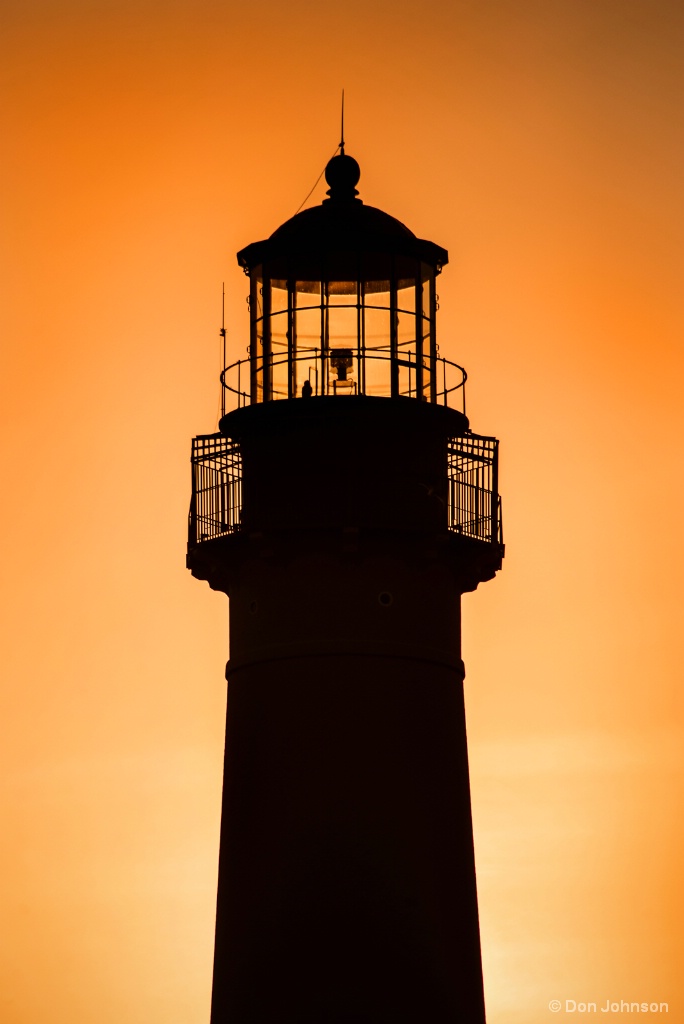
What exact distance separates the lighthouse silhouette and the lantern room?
0.03 metres

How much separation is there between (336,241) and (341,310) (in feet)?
2.78

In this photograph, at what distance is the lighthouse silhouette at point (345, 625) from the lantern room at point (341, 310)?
0.03 metres

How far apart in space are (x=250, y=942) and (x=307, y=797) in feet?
6.04

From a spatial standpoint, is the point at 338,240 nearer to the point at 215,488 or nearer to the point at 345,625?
the point at 215,488

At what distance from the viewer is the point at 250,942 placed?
1395 inches

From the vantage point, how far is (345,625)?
35844 mm

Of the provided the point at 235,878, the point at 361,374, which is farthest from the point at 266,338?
the point at 235,878

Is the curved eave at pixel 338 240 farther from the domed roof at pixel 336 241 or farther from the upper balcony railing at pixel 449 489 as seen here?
the upper balcony railing at pixel 449 489

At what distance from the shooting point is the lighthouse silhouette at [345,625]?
35156mm

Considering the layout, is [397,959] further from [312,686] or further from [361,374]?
[361,374]

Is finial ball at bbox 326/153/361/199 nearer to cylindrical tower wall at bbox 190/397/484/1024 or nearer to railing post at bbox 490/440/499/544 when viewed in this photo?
cylindrical tower wall at bbox 190/397/484/1024

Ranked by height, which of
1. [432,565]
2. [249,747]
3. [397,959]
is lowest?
[397,959]

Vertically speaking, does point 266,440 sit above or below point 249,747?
above

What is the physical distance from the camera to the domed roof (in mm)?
36812
